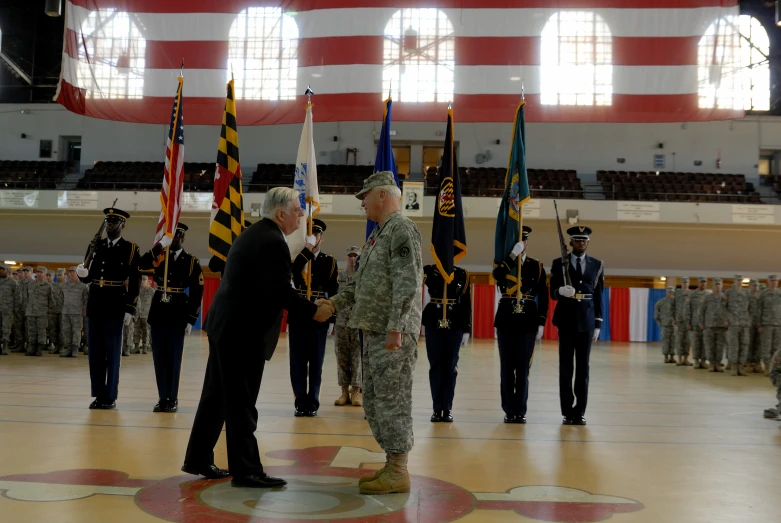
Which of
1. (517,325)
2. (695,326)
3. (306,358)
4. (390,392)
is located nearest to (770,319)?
(695,326)

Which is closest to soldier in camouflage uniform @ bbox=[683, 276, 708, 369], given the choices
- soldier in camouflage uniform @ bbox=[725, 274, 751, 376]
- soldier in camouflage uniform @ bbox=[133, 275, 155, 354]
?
soldier in camouflage uniform @ bbox=[725, 274, 751, 376]

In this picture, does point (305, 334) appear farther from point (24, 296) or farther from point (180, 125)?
point (24, 296)

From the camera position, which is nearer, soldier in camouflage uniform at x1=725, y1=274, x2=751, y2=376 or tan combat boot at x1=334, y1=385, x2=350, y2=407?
tan combat boot at x1=334, y1=385, x2=350, y2=407

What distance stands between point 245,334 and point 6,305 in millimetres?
10494

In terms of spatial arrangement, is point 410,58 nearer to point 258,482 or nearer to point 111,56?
point 111,56

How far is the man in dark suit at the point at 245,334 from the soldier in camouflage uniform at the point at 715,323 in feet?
31.6

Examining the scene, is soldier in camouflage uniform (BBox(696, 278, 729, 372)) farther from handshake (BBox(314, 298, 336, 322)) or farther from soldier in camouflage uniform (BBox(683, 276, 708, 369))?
handshake (BBox(314, 298, 336, 322))

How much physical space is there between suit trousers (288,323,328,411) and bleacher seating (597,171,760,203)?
14689mm

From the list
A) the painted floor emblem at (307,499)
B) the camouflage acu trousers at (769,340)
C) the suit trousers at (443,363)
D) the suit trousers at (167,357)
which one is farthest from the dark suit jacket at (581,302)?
the camouflage acu trousers at (769,340)

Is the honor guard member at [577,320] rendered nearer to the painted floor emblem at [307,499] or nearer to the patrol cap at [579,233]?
the patrol cap at [579,233]

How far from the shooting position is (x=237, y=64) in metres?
10.6

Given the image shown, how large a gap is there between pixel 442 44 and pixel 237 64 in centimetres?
322

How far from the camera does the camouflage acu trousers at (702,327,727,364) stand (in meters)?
11.4

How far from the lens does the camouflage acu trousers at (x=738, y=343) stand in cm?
1070
